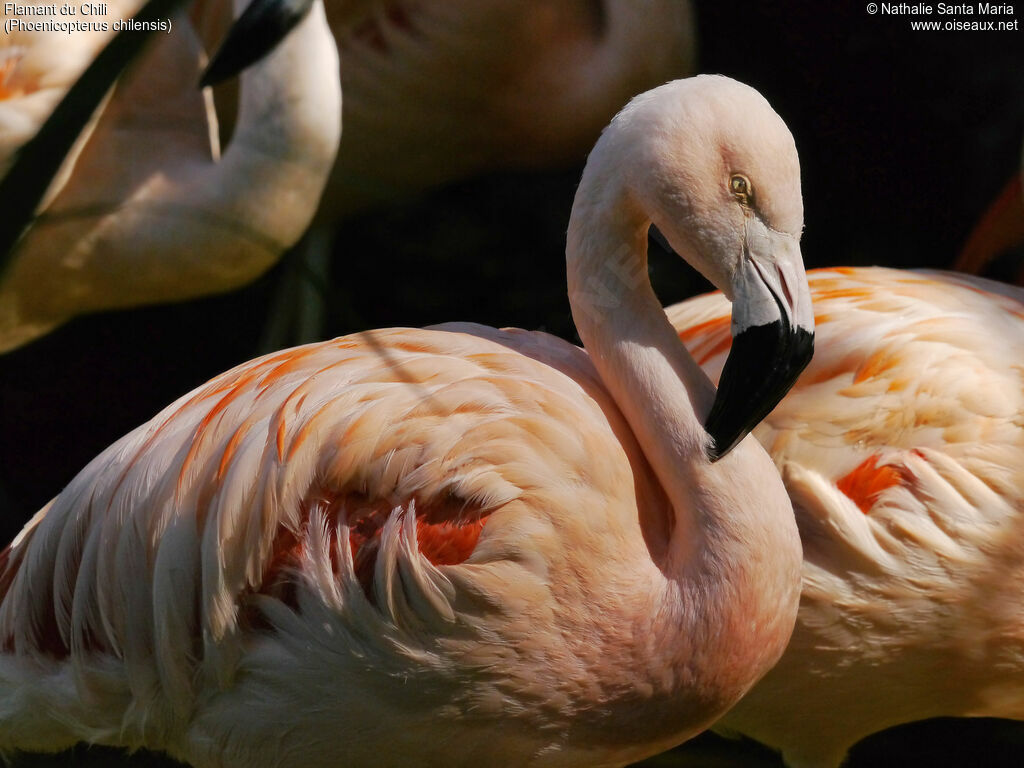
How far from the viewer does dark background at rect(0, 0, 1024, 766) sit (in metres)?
3.80

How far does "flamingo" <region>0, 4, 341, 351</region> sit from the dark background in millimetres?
804

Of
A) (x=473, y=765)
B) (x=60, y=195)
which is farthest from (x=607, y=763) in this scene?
(x=60, y=195)

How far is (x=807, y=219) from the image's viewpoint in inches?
155

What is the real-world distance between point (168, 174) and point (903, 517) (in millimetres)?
1815

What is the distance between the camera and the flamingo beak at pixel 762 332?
1.66m

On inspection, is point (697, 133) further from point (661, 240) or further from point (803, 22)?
point (803, 22)

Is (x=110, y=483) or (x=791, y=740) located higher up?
(x=110, y=483)

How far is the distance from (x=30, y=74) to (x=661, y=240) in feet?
5.46

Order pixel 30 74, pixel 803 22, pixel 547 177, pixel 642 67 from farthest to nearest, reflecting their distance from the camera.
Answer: pixel 547 177, pixel 803 22, pixel 642 67, pixel 30 74

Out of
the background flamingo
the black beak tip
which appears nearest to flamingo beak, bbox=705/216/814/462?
the black beak tip

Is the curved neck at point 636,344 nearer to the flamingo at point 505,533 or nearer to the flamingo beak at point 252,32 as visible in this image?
the flamingo at point 505,533

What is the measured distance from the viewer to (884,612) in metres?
2.07

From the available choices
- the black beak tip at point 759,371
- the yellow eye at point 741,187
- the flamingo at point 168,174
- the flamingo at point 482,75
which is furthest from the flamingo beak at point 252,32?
the black beak tip at point 759,371

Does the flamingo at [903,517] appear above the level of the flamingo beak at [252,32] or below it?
below
